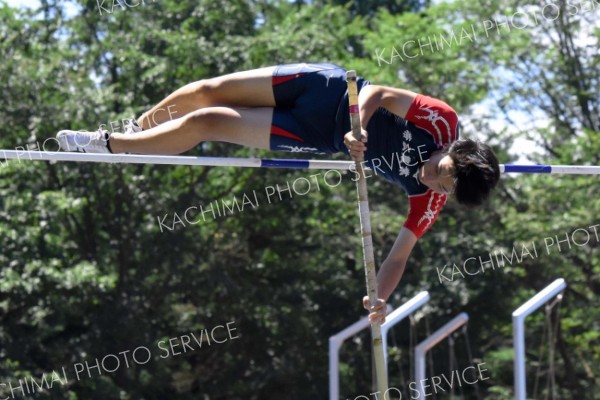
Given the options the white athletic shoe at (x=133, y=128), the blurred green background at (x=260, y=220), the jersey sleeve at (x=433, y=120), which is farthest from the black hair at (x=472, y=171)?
the blurred green background at (x=260, y=220)

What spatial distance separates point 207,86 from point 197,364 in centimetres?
988

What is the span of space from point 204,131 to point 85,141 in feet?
1.75

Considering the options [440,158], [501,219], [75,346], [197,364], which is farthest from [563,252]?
[440,158]

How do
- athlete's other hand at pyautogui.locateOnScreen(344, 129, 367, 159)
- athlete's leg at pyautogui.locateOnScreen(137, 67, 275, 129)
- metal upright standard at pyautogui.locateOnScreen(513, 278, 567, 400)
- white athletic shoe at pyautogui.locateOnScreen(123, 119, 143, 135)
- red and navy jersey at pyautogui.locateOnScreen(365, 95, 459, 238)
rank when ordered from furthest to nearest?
A: metal upright standard at pyautogui.locateOnScreen(513, 278, 567, 400) < white athletic shoe at pyautogui.locateOnScreen(123, 119, 143, 135) < athlete's leg at pyautogui.locateOnScreen(137, 67, 275, 129) < red and navy jersey at pyautogui.locateOnScreen(365, 95, 459, 238) < athlete's other hand at pyautogui.locateOnScreen(344, 129, 367, 159)

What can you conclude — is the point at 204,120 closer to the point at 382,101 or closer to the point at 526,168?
the point at 382,101

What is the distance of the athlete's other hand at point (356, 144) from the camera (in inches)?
147

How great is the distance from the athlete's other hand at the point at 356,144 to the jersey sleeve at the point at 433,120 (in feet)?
0.90

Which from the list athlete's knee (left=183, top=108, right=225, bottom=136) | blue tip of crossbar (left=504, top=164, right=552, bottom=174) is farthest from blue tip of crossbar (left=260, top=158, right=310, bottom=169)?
blue tip of crossbar (left=504, top=164, right=552, bottom=174)

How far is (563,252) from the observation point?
12.2 meters

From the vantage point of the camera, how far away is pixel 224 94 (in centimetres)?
418

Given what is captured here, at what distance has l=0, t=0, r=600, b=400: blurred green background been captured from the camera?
452 inches

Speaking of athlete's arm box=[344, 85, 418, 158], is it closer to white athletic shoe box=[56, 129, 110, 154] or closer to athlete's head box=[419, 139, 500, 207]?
athlete's head box=[419, 139, 500, 207]

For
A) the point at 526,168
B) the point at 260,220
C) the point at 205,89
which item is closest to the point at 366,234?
the point at 205,89

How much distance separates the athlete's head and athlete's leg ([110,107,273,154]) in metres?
0.73
